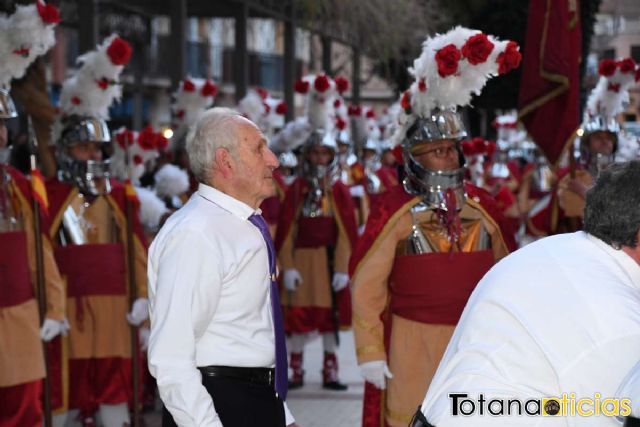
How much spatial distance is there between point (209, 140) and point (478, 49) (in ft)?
7.19

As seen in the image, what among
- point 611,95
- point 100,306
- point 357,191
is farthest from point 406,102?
point 357,191

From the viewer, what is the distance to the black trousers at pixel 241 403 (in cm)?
368

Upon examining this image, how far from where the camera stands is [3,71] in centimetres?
655

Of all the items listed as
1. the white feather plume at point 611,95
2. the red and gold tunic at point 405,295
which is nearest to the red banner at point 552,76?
the red and gold tunic at point 405,295

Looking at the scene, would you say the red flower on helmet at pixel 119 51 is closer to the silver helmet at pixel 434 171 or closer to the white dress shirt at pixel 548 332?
the silver helmet at pixel 434 171

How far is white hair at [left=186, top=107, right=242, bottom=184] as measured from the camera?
3.82m

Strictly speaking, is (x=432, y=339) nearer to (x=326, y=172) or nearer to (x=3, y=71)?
(x=3, y=71)

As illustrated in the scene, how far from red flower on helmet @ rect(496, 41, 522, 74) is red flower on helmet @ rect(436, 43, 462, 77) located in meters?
0.21

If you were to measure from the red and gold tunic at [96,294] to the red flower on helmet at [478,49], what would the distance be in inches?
105

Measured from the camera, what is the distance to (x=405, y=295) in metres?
5.62

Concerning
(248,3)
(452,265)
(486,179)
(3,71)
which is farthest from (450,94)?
(486,179)

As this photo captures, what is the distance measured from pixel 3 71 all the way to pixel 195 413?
3718mm

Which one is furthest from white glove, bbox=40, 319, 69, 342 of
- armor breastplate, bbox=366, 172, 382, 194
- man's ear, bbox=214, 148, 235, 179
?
armor breastplate, bbox=366, 172, 382, 194

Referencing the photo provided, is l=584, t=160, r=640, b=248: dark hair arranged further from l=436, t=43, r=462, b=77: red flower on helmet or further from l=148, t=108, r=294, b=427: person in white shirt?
l=436, t=43, r=462, b=77: red flower on helmet
